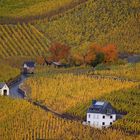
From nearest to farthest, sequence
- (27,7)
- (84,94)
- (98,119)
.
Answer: (98,119), (84,94), (27,7)

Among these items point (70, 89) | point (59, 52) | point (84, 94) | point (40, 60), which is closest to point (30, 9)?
point (59, 52)

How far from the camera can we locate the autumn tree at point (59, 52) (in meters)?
77.0

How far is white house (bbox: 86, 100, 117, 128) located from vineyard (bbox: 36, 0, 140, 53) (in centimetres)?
3201

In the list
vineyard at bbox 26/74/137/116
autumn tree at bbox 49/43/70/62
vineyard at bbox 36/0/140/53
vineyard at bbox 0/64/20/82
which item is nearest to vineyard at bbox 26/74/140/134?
vineyard at bbox 26/74/137/116

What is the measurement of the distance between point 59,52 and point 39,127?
3025cm

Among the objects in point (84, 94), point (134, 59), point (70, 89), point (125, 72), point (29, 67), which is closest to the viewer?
point (84, 94)

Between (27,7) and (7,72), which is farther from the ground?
(27,7)

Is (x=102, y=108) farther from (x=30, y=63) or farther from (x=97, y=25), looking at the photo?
(x=97, y=25)

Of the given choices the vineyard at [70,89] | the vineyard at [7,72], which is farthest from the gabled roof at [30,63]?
the vineyard at [70,89]

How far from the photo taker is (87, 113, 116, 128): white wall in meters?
48.9

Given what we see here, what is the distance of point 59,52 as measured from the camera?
77.3 metres

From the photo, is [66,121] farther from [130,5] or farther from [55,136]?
[130,5]

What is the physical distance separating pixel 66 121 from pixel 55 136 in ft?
11.0

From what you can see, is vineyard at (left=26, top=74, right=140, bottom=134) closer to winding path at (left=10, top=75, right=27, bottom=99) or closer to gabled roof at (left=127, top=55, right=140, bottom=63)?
winding path at (left=10, top=75, right=27, bottom=99)
